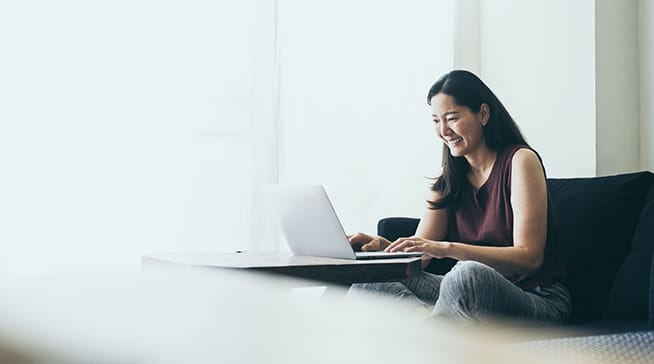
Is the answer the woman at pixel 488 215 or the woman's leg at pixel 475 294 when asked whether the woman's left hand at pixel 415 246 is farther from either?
the woman's leg at pixel 475 294

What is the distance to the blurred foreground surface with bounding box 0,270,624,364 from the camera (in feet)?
0.65

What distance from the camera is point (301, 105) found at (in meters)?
A: 2.83

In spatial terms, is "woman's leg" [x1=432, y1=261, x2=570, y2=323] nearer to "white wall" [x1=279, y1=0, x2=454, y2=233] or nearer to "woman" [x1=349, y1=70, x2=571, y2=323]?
"woman" [x1=349, y1=70, x2=571, y2=323]

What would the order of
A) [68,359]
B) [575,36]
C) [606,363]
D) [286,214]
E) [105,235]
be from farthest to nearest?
1. [575,36]
2. [105,235]
3. [286,214]
4. [606,363]
5. [68,359]

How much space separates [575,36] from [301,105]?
2.98ft

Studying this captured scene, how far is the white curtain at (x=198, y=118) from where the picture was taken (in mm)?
2400

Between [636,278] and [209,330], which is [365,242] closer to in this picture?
[636,278]

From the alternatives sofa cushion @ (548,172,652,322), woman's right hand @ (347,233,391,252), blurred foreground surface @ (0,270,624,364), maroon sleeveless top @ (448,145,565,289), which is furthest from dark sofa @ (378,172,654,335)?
blurred foreground surface @ (0,270,624,364)

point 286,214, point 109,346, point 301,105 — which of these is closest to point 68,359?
point 109,346

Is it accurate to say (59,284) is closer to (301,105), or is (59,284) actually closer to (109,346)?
(109,346)

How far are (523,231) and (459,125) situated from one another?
325 mm

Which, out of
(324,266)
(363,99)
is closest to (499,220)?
(324,266)

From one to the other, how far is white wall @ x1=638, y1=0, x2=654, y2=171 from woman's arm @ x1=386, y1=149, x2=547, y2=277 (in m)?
0.89

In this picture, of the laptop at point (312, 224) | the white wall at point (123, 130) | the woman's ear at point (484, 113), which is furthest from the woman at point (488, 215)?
the white wall at point (123, 130)
